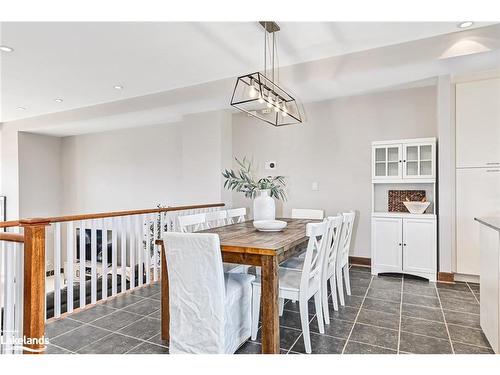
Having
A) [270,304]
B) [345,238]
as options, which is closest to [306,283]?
[270,304]

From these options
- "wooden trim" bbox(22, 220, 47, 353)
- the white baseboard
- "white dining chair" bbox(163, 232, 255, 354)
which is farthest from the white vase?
the white baseboard

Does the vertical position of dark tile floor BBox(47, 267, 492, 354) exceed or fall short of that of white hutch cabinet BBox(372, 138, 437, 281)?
it falls short

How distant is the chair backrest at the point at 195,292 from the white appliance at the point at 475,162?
3259mm

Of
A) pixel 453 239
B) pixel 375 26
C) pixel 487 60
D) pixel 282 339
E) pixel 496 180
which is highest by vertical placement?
pixel 375 26

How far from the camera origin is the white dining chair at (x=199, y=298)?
194cm

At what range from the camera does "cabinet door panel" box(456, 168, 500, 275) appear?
359 cm

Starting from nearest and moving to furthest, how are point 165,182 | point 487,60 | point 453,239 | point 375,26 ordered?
point 375,26 → point 487,60 → point 453,239 → point 165,182

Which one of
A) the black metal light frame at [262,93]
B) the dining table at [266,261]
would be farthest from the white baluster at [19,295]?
the black metal light frame at [262,93]

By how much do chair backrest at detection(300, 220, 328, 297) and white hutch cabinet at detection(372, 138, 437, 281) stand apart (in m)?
1.98

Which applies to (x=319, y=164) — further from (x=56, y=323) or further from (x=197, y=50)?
(x=56, y=323)

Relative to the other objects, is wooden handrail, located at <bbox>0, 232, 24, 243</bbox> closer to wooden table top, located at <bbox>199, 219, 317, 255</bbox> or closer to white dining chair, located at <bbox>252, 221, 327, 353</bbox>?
wooden table top, located at <bbox>199, 219, 317, 255</bbox>

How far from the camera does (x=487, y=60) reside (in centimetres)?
315
